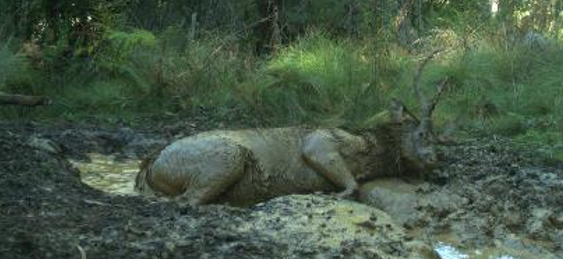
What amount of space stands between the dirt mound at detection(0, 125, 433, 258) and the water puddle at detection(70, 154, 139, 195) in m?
0.50

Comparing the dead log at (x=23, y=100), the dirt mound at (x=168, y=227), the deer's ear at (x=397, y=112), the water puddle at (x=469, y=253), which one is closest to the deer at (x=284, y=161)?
the deer's ear at (x=397, y=112)

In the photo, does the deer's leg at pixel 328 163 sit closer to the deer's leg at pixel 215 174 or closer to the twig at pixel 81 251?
the deer's leg at pixel 215 174

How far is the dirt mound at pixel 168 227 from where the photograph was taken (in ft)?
16.3

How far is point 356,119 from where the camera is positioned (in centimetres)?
1025

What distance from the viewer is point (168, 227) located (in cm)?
551

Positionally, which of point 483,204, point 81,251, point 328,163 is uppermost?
point 81,251

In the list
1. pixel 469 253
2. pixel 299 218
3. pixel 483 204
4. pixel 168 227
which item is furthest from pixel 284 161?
pixel 168 227

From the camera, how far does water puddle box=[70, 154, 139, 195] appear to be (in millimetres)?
7289

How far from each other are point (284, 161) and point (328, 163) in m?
0.38

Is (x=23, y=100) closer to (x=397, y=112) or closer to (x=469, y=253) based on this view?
(x=469, y=253)

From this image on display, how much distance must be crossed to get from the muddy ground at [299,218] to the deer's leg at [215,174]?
409mm

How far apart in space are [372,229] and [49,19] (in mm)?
8356

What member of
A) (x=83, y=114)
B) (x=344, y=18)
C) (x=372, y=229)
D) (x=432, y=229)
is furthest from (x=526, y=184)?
(x=344, y=18)

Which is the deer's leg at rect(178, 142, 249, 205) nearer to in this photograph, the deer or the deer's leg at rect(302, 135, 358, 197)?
the deer
